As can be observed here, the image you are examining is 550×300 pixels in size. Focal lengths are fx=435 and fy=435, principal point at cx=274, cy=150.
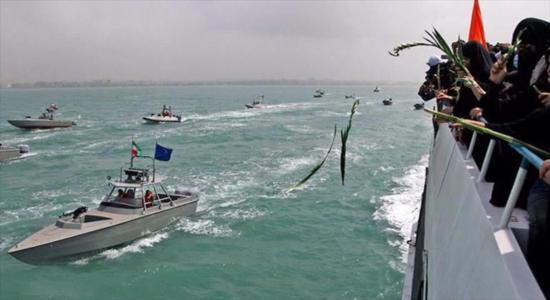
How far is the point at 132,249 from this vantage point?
16.6 m

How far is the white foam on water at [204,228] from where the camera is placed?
18391mm

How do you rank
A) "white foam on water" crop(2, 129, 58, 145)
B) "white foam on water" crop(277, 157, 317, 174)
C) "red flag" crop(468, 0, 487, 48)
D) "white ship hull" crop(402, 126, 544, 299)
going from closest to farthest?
"white ship hull" crop(402, 126, 544, 299) → "red flag" crop(468, 0, 487, 48) → "white foam on water" crop(277, 157, 317, 174) → "white foam on water" crop(2, 129, 58, 145)

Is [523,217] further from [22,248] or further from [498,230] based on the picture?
[22,248]

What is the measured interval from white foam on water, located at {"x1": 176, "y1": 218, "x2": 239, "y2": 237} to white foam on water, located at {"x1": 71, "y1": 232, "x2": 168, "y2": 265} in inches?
41.0

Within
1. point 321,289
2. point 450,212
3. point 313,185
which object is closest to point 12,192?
point 313,185

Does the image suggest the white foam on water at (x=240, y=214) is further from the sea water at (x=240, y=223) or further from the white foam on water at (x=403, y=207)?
the white foam on water at (x=403, y=207)

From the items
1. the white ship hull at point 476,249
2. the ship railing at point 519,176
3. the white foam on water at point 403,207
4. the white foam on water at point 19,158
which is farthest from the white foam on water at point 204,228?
the white foam on water at point 19,158

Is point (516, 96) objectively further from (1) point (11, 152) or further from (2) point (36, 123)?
(2) point (36, 123)

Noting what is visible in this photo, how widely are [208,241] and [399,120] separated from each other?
50.4 meters

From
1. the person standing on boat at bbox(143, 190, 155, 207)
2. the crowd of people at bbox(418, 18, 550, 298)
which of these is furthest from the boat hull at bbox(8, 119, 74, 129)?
the crowd of people at bbox(418, 18, 550, 298)

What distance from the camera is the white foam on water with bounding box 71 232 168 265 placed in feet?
51.6

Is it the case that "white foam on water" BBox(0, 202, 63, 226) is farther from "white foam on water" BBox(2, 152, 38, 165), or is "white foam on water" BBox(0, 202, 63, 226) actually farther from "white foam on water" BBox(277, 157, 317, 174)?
"white foam on water" BBox(2, 152, 38, 165)

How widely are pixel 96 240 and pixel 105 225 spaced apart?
62 cm

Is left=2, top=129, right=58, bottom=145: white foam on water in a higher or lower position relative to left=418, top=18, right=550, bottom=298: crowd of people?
lower
